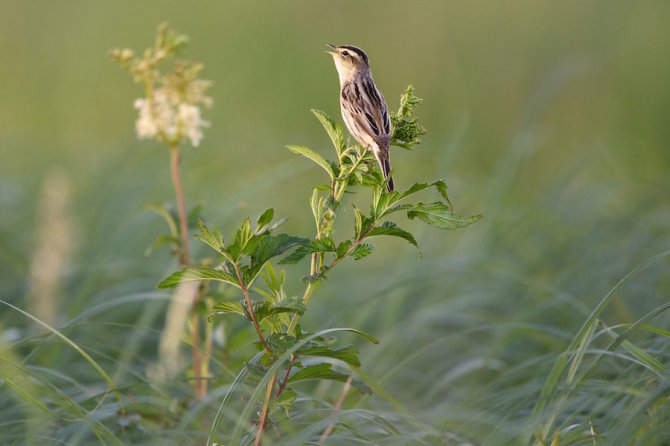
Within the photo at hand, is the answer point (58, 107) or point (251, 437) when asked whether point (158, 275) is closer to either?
point (251, 437)

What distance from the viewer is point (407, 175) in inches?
228

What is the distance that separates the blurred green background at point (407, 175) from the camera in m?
3.45

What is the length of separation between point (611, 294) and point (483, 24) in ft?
23.4

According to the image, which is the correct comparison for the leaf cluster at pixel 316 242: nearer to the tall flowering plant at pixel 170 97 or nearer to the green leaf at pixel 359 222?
the green leaf at pixel 359 222

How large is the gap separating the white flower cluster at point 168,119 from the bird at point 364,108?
19.3 inches

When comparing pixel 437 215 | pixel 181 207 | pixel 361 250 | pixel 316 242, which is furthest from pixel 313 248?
pixel 181 207

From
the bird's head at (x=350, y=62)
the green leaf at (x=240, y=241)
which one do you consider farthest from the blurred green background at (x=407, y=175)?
the bird's head at (x=350, y=62)

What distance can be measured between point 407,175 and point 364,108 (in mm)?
3801

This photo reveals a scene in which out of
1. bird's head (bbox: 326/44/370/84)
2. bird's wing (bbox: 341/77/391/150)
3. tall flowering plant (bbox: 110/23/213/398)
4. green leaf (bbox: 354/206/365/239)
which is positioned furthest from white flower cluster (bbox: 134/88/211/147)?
green leaf (bbox: 354/206/365/239)

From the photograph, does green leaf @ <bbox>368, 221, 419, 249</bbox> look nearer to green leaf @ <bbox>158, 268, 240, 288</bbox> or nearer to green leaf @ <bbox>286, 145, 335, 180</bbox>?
green leaf @ <bbox>286, 145, 335, 180</bbox>

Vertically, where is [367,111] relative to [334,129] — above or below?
above

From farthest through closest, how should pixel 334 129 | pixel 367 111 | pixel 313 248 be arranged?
pixel 367 111, pixel 334 129, pixel 313 248

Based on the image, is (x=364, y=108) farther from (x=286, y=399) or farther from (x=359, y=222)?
(x=286, y=399)

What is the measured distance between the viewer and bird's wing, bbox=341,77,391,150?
1862 millimetres
